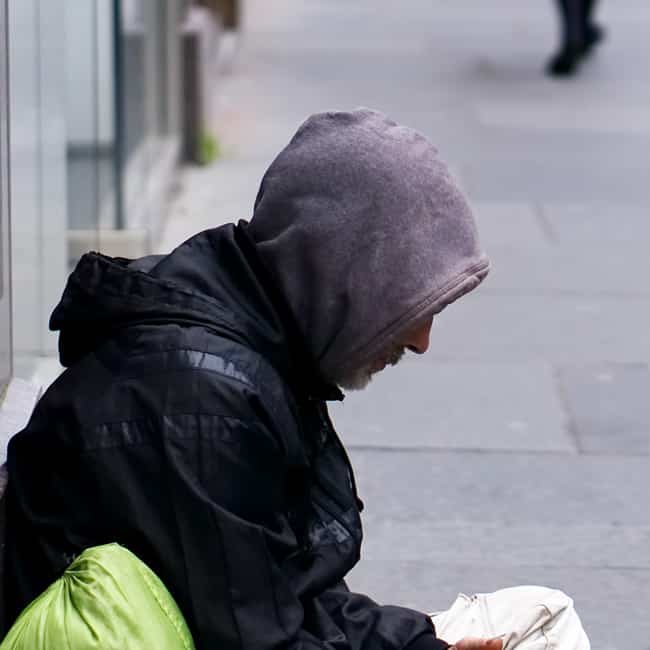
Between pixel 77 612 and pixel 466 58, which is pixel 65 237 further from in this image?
pixel 466 58

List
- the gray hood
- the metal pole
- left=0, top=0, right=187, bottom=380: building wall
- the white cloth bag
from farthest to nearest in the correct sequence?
the metal pole
left=0, top=0, right=187, bottom=380: building wall
the white cloth bag
the gray hood

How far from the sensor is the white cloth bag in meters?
2.73

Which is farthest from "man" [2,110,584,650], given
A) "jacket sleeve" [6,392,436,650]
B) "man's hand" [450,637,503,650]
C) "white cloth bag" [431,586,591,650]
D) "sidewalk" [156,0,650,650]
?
"sidewalk" [156,0,650,650]

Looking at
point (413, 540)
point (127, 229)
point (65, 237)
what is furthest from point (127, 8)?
point (413, 540)

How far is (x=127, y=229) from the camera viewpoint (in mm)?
6445

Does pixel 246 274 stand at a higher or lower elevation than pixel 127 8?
higher

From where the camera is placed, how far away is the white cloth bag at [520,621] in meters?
2.73

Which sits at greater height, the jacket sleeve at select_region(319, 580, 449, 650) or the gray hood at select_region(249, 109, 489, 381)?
the gray hood at select_region(249, 109, 489, 381)

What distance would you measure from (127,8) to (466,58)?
18.7ft

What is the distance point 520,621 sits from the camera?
277cm

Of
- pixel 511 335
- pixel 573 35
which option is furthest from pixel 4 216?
pixel 573 35

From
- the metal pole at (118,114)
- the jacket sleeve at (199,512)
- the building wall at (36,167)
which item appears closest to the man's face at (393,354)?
the jacket sleeve at (199,512)

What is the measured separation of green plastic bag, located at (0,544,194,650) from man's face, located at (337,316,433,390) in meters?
0.48

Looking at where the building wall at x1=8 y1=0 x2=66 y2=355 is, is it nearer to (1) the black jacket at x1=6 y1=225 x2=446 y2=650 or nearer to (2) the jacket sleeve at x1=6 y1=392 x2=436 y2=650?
(1) the black jacket at x1=6 y1=225 x2=446 y2=650
